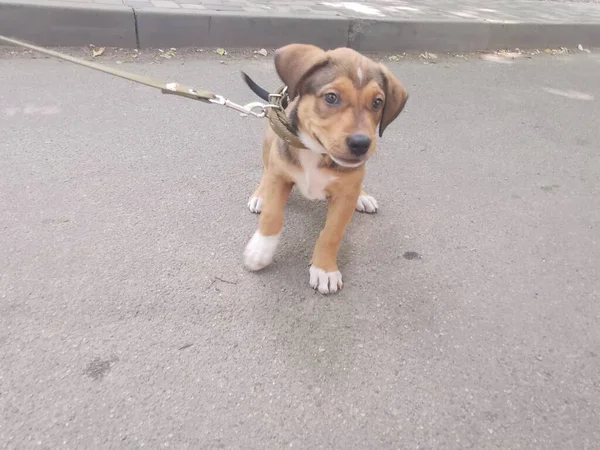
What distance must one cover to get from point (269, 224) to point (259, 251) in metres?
0.13

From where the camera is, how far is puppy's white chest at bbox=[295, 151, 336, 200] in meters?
2.11

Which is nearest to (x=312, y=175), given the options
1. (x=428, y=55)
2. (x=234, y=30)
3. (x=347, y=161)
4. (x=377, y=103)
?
(x=347, y=161)

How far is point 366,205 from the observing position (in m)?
2.88

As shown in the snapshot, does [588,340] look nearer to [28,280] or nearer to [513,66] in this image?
[28,280]

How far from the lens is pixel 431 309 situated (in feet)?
7.27

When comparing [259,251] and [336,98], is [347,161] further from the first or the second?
[259,251]

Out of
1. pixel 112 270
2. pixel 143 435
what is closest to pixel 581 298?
pixel 143 435

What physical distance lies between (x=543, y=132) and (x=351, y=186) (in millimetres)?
2926

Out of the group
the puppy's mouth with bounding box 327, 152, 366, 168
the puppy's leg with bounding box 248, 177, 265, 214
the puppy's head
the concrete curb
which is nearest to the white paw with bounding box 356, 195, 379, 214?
the puppy's leg with bounding box 248, 177, 265, 214

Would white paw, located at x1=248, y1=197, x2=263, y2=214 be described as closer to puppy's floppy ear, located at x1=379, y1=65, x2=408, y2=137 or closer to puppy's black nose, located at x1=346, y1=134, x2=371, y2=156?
puppy's floppy ear, located at x1=379, y1=65, x2=408, y2=137

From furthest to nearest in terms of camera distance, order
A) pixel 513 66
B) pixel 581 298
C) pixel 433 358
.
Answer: pixel 513 66, pixel 581 298, pixel 433 358

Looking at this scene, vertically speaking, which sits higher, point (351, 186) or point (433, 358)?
point (351, 186)

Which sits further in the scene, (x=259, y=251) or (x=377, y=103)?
(x=259, y=251)

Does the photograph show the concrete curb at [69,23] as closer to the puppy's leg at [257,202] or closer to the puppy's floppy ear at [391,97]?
the puppy's leg at [257,202]
